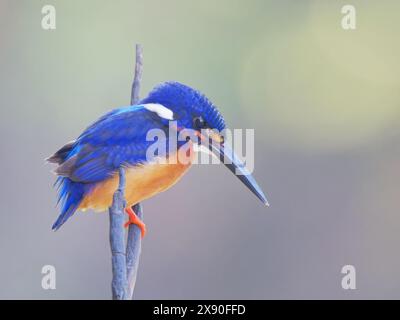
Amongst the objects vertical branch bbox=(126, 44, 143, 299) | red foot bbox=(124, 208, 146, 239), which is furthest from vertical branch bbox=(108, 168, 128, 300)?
red foot bbox=(124, 208, 146, 239)

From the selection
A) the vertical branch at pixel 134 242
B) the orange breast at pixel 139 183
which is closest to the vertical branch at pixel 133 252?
the vertical branch at pixel 134 242

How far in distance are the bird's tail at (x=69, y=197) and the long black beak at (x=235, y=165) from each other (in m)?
0.43

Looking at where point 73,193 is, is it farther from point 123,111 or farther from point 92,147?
point 123,111

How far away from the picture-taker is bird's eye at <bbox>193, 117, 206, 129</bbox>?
80.3 inches

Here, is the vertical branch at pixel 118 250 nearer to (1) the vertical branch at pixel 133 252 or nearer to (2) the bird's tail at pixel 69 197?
(1) the vertical branch at pixel 133 252

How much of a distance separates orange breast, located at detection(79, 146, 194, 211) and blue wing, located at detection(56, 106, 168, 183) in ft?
0.10

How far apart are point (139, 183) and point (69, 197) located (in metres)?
0.23

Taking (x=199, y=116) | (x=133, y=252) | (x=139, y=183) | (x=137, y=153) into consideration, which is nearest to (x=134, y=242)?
(x=133, y=252)

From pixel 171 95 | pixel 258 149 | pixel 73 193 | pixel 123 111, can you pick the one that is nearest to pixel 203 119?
pixel 171 95

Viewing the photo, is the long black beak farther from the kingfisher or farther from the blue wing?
the blue wing

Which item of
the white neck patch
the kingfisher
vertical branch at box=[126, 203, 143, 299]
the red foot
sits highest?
the white neck patch

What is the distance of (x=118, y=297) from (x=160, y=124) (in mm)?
854

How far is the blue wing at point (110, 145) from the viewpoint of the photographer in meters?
2.02

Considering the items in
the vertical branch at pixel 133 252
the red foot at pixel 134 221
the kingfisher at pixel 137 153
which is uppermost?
the kingfisher at pixel 137 153
